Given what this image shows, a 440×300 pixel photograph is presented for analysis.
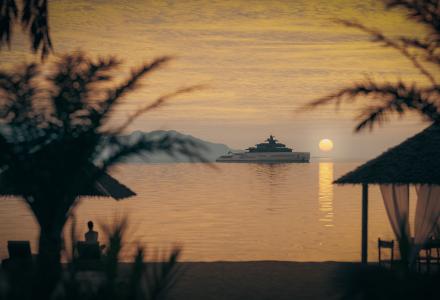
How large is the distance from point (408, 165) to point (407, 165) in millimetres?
21

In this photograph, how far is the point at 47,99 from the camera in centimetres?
951

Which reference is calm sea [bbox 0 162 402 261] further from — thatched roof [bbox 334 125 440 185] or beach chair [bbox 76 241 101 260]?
thatched roof [bbox 334 125 440 185]

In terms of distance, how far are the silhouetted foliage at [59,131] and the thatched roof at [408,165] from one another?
5.09m

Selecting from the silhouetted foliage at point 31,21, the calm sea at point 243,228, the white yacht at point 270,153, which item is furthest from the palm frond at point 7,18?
the white yacht at point 270,153

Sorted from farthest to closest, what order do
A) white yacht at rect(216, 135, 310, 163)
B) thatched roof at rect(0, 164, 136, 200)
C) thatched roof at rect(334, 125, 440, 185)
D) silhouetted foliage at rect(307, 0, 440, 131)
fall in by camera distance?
white yacht at rect(216, 135, 310, 163), thatched roof at rect(0, 164, 136, 200), thatched roof at rect(334, 125, 440, 185), silhouetted foliage at rect(307, 0, 440, 131)

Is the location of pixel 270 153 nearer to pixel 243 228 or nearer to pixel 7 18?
pixel 243 228

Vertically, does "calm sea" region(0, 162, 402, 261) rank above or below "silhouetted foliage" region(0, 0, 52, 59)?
below

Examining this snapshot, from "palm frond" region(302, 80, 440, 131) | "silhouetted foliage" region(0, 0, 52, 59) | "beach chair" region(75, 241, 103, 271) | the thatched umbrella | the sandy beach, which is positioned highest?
"silhouetted foliage" region(0, 0, 52, 59)

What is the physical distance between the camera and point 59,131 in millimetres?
9477

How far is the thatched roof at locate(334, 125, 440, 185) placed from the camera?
12172 millimetres

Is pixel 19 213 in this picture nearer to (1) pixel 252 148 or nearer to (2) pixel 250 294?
(2) pixel 250 294

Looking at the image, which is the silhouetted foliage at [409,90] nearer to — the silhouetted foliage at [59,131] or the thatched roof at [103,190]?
the silhouetted foliage at [59,131]

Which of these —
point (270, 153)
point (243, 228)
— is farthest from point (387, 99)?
point (270, 153)

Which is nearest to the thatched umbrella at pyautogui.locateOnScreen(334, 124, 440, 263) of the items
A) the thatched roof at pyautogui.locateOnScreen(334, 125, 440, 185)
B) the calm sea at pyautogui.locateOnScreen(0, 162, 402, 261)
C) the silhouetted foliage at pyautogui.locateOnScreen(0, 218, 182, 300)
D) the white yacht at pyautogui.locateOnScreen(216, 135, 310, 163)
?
the thatched roof at pyautogui.locateOnScreen(334, 125, 440, 185)
